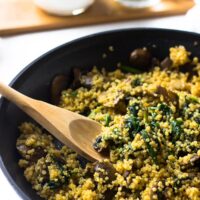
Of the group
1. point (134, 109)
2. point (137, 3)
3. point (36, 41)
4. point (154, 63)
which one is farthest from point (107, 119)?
point (137, 3)

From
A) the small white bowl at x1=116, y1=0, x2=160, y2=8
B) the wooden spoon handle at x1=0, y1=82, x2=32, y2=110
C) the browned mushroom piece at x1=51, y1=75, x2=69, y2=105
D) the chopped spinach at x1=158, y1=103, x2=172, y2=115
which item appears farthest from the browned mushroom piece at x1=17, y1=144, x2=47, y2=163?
the small white bowl at x1=116, y1=0, x2=160, y2=8

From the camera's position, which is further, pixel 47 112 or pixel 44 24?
pixel 44 24

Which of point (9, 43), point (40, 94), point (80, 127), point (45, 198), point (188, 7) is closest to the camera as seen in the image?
point (45, 198)

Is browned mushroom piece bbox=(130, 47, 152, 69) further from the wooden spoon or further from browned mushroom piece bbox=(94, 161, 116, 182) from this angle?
browned mushroom piece bbox=(94, 161, 116, 182)

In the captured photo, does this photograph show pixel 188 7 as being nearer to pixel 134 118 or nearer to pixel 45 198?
pixel 134 118

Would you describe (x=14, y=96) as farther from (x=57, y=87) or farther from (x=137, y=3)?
(x=137, y=3)

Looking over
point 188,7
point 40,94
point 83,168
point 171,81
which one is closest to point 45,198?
point 83,168
